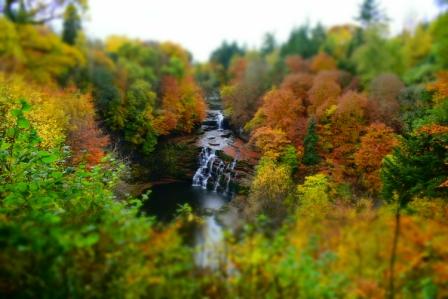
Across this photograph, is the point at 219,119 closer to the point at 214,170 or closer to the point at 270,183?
the point at 214,170

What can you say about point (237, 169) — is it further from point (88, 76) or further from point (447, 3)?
point (447, 3)

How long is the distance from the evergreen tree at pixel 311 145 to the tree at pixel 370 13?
17.4 m

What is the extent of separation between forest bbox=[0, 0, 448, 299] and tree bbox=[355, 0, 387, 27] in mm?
170

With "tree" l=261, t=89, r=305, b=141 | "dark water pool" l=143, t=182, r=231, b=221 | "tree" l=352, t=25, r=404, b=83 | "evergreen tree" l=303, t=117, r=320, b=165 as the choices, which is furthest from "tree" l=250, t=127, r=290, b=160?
"tree" l=352, t=25, r=404, b=83

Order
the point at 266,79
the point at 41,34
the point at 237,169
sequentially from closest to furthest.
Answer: the point at 41,34 < the point at 237,169 < the point at 266,79

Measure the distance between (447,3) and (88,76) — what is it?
58.3 feet

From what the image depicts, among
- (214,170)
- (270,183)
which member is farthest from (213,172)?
(270,183)

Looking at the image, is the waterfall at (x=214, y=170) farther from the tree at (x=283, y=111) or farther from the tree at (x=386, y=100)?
the tree at (x=386, y=100)

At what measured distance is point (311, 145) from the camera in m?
18.4

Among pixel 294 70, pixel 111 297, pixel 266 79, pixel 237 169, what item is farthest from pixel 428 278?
pixel 294 70

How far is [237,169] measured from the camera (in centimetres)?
2075

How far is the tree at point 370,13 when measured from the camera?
31.3 metres

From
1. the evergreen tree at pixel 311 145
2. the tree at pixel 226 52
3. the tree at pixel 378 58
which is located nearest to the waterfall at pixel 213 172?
the evergreen tree at pixel 311 145

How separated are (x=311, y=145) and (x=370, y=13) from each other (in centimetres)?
1926
